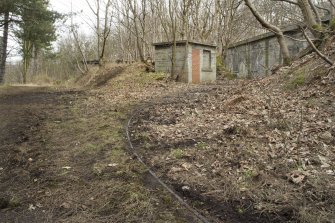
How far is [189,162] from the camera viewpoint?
5305mm

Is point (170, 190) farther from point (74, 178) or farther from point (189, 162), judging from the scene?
point (74, 178)

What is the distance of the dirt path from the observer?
3.79 meters

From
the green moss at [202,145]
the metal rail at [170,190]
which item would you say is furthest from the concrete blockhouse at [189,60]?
the green moss at [202,145]

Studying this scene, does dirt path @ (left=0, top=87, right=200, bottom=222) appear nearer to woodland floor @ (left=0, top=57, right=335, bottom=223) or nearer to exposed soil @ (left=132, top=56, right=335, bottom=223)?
woodland floor @ (left=0, top=57, right=335, bottom=223)

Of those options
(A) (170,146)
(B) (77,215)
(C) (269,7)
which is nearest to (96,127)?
(A) (170,146)

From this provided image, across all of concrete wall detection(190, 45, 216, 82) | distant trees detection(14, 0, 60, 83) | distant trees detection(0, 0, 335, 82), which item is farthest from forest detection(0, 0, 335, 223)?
distant trees detection(14, 0, 60, 83)

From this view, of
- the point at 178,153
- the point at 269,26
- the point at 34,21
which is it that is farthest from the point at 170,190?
the point at 34,21

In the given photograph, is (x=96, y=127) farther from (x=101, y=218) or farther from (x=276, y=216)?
(x=276, y=216)

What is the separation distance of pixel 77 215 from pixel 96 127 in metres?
4.39

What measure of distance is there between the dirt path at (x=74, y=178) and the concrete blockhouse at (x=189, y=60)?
11.8 meters

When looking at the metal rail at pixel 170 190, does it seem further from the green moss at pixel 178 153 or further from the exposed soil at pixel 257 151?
the green moss at pixel 178 153

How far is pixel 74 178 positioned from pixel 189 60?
52.4 ft

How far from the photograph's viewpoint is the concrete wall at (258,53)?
18375 mm

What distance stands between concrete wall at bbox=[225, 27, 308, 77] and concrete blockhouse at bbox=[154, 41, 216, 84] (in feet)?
9.40
